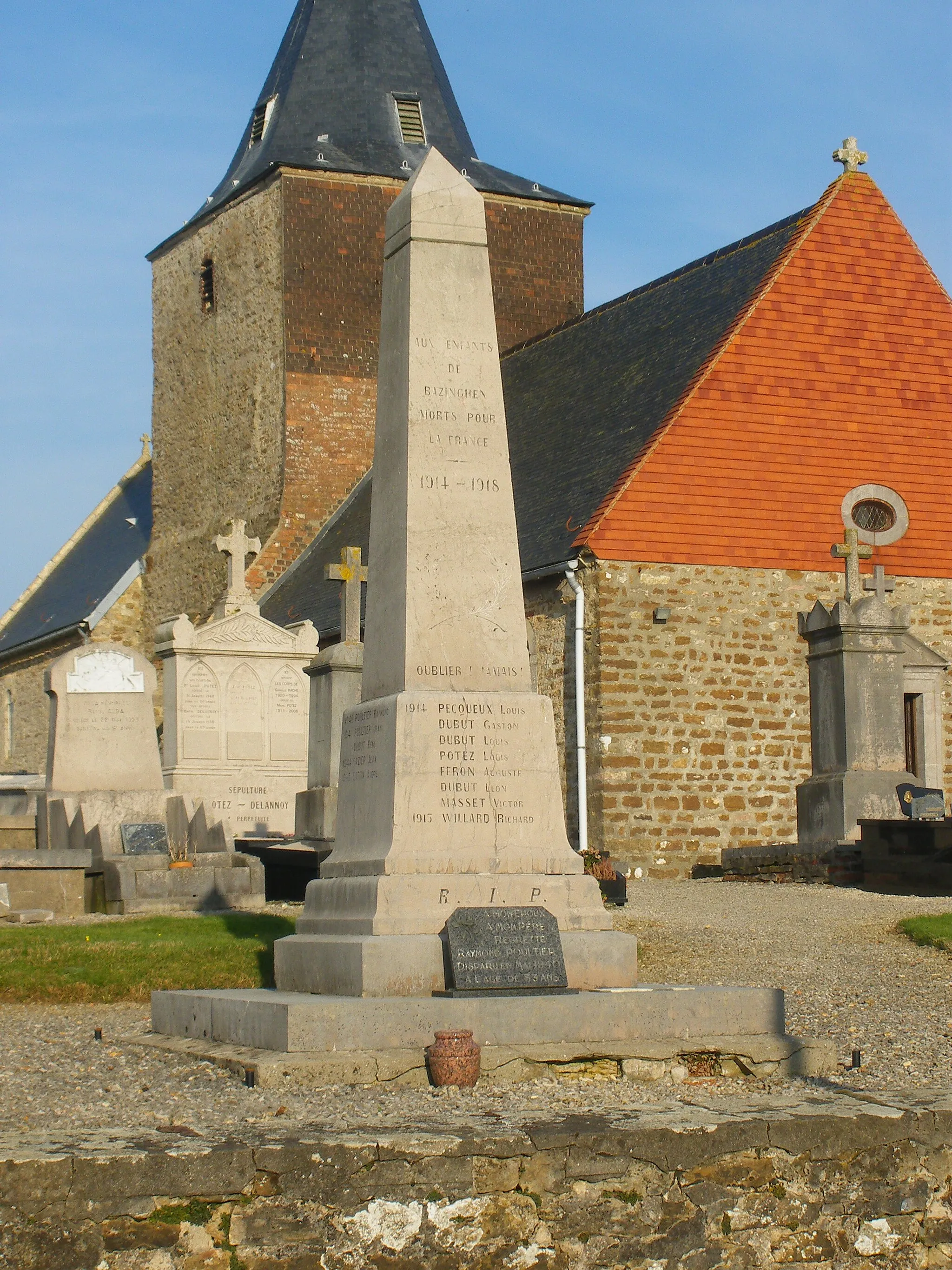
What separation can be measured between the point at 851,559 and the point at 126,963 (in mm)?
9348

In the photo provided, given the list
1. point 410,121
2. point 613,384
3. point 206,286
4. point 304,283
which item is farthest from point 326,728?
→ point 410,121

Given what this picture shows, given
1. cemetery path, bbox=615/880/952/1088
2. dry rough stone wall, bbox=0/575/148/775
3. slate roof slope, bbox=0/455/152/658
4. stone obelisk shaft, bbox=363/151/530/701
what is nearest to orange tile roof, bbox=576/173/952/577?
cemetery path, bbox=615/880/952/1088

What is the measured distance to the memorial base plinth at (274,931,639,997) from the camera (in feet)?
22.2

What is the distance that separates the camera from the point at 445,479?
25.1ft

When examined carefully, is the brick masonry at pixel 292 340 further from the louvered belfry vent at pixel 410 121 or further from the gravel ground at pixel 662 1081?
the gravel ground at pixel 662 1081

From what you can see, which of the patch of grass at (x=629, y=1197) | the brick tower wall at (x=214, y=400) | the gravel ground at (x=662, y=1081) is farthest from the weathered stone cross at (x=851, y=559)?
the brick tower wall at (x=214, y=400)

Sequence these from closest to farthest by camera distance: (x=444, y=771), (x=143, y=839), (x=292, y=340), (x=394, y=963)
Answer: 1. (x=394, y=963)
2. (x=444, y=771)
3. (x=143, y=839)
4. (x=292, y=340)

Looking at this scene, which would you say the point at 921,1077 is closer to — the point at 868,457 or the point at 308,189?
the point at 868,457

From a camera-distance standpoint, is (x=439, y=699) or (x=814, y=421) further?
(x=814, y=421)

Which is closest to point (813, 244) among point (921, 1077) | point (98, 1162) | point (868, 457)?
point (868, 457)

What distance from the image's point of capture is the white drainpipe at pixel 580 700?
62.4 ft

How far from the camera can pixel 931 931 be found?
10.8m

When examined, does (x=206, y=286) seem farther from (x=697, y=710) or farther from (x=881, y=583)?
(x=881, y=583)

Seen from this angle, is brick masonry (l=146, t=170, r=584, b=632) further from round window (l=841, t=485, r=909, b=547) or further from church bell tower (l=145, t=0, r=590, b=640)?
round window (l=841, t=485, r=909, b=547)
